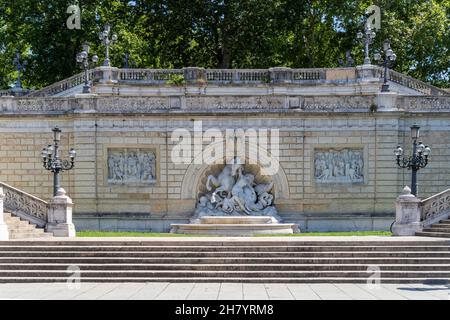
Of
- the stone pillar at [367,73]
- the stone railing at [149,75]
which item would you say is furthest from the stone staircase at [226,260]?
the stone railing at [149,75]

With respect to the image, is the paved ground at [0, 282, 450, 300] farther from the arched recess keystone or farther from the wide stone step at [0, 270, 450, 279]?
the arched recess keystone

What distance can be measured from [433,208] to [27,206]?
12.7 m

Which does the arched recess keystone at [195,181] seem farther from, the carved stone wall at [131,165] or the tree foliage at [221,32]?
→ the tree foliage at [221,32]

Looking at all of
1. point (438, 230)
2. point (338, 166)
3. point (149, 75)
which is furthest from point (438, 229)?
point (149, 75)

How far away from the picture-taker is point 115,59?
155ft

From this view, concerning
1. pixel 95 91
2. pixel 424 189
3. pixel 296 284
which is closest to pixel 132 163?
pixel 95 91

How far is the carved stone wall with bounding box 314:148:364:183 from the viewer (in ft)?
103

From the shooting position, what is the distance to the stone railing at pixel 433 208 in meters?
25.2

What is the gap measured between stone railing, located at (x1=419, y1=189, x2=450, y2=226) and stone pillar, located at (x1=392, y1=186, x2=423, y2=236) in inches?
8.9

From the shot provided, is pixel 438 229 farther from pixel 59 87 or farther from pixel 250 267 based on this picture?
pixel 59 87

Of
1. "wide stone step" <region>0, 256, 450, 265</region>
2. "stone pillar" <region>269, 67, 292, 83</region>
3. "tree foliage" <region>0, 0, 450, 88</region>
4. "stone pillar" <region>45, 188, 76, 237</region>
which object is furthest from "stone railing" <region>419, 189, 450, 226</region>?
"tree foliage" <region>0, 0, 450, 88</region>
